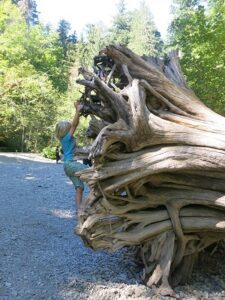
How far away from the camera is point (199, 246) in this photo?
171 inches

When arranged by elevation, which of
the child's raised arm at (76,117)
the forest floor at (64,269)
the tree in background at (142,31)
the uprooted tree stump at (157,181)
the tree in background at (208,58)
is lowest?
the forest floor at (64,269)

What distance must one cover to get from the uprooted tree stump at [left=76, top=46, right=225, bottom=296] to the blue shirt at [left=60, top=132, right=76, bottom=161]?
1515 millimetres

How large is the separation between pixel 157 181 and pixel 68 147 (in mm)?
1950

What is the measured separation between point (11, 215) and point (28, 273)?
3.03m

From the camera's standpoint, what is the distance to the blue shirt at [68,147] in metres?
5.79

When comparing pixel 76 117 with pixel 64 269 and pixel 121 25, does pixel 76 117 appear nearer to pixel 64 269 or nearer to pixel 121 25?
pixel 64 269

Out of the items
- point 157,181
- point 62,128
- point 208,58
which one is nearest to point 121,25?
point 208,58

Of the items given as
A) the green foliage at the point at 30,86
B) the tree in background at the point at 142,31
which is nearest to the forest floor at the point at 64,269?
the green foliage at the point at 30,86

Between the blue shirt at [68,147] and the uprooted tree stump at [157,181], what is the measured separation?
151 centimetres

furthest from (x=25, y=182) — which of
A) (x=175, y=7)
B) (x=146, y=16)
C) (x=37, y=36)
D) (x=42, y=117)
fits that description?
(x=146, y=16)

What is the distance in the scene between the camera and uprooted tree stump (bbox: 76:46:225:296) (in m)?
4.00

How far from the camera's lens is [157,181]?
423 cm

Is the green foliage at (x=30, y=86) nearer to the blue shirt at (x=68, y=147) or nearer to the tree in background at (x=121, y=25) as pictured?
the blue shirt at (x=68, y=147)

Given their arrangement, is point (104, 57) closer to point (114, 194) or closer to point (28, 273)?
point (114, 194)
